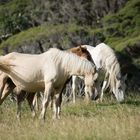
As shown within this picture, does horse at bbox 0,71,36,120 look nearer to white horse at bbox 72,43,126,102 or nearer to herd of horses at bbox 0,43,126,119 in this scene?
herd of horses at bbox 0,43,126,119

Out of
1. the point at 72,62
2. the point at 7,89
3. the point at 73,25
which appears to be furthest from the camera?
the point at 73,25

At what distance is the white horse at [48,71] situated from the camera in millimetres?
14453

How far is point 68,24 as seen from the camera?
14862 cm

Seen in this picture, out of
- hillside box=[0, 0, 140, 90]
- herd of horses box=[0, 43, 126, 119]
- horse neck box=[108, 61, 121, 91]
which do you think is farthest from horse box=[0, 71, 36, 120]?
hillside box=[0, 0, 140, 90]

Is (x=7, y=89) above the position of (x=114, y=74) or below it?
above

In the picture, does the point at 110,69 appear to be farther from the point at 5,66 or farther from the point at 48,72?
the point at 48,72

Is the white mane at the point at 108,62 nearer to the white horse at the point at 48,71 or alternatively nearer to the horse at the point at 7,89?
the horse at the point at 7,89

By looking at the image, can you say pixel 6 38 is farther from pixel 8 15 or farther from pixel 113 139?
pixel 113 139

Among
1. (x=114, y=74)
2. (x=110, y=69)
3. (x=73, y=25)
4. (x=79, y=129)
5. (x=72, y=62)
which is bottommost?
(x=73, y=25)

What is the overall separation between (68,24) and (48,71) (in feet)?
442

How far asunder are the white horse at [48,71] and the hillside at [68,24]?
96.4 metres

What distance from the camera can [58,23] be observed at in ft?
512

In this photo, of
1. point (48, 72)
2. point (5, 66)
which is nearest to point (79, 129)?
point (48, 72)

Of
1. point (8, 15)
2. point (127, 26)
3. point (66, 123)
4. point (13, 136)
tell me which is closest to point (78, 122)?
point (66, 123)
